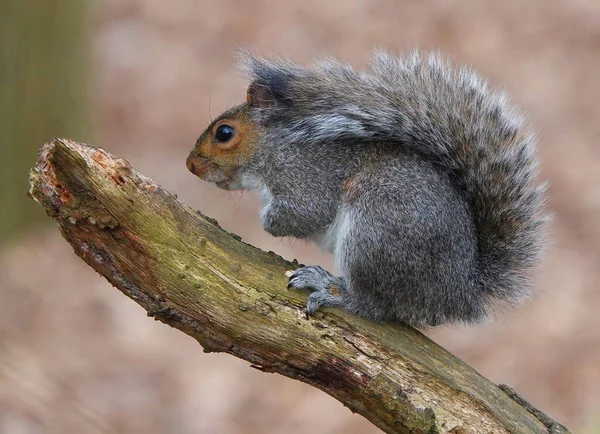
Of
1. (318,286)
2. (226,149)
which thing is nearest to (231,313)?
(318,286)

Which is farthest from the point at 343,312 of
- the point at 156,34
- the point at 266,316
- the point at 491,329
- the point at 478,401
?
the point at 156,34

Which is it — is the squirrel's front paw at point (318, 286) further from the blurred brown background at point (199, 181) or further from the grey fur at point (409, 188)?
the blurred brown background at point (199, 181)

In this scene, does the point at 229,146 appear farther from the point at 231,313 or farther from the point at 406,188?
the point at 231,313

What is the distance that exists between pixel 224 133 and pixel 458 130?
826 millimetres

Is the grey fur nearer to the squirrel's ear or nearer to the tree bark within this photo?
the squirrel's ear

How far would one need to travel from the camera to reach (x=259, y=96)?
3.05 metres

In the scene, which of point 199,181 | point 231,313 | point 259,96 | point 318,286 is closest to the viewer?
point 231,313

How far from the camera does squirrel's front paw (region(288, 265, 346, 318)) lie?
255 cm

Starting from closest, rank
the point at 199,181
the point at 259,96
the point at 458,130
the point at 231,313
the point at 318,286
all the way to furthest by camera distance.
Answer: the point at 231,313 → the point at 318,286 → the point at 458,130 → the point at 259,96 → the point at 199,181

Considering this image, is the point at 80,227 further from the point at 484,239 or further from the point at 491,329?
the point at 491,329

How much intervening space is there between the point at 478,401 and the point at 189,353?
325 cm

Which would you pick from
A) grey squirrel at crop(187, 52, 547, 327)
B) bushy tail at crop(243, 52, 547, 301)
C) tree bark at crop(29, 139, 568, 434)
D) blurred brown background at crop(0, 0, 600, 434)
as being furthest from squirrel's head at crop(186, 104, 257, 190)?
tree bark at crop(29, 139, 568, 434)

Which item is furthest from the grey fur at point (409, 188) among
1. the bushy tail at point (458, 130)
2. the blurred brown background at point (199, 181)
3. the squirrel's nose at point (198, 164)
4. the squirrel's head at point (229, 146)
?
the blurred brown background at point (199, 181)

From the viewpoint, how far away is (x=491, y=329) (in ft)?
17.5
